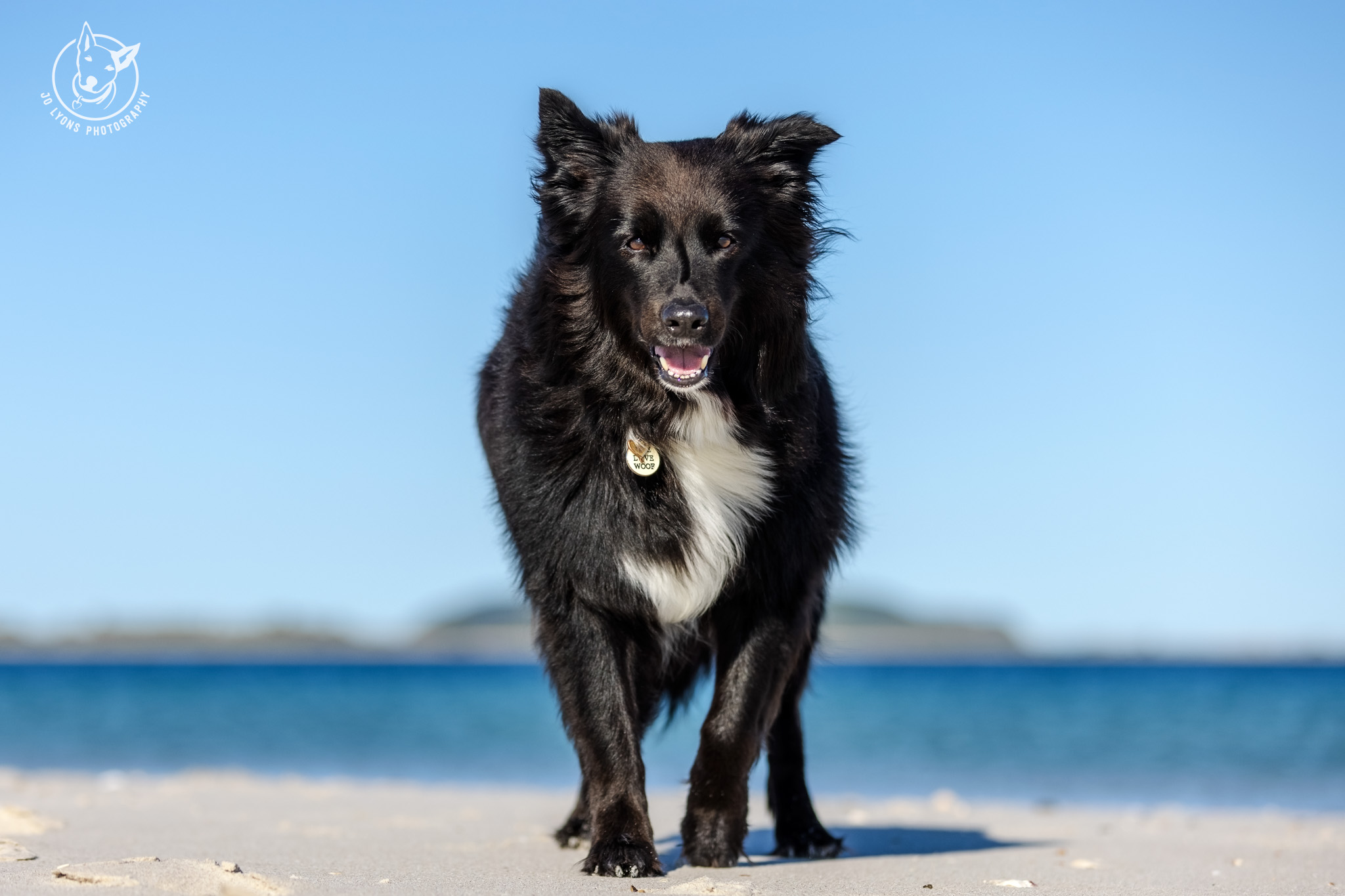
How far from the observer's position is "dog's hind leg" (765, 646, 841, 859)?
16.8 ft

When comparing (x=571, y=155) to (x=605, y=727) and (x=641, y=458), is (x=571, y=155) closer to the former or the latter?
(x=641, y=458)

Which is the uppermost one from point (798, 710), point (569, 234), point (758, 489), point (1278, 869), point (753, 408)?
point (569, 234)

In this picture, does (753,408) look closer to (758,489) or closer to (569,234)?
(758,489)

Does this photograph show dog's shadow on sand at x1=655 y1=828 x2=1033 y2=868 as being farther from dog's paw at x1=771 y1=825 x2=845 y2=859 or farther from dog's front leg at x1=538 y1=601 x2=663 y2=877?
dog's front leg at x1=538 y1=601 x2=663 y2=877

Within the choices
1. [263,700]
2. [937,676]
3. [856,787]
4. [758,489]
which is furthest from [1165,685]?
[758,489]

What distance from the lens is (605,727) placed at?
13.9 feet

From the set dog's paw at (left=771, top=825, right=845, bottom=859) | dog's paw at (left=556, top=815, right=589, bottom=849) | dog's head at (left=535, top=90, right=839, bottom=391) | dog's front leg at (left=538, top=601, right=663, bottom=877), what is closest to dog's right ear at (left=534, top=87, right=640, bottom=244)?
dog's head at (left=535, top=90, right=839, bottom=391)

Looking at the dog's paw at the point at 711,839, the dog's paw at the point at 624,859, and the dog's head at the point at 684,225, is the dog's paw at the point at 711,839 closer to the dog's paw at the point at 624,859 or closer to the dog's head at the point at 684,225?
the dog's paw at the point at 624,859

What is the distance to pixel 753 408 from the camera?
4.34 m

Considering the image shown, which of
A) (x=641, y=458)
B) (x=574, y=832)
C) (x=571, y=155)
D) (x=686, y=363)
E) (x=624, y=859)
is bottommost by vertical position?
(x=624, y=859)

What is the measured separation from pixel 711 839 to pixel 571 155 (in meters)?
2.47

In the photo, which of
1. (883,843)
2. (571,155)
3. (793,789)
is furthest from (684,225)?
(883,843)

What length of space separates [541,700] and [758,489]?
85.5 feet

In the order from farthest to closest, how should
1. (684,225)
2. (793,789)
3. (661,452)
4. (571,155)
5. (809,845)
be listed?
(793,789)
(809,845)
(571,155)
(661,452)
(684,225)
